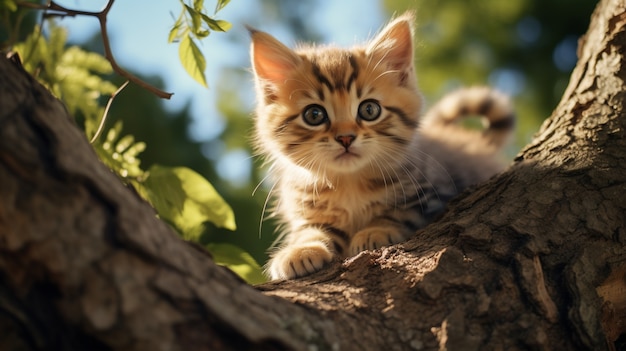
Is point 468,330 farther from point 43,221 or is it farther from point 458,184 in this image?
point 458,184

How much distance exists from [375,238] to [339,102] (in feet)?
1.17

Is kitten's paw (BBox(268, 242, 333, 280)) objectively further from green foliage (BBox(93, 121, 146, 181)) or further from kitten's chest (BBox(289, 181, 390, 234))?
green foliage (BBox(93, 121, 146, 181))

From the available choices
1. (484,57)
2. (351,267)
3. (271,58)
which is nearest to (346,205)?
(271,58)

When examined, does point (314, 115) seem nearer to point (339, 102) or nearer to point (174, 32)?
point (339, 102)

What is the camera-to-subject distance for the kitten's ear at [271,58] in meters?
1.54

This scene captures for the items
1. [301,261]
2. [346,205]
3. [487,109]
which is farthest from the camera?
[487,109]

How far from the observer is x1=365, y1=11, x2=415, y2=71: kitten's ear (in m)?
1.54

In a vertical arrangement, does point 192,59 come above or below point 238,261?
above

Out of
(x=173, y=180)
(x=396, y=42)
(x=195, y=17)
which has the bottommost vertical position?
(x=173, y=180)

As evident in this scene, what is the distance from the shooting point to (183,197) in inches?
45.4

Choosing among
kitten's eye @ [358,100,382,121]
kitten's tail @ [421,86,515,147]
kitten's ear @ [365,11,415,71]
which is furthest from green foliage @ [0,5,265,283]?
kitten's tail @ [421,86,515,147]

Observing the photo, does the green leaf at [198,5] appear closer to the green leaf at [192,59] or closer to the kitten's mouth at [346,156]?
the green leaf at [192,59]

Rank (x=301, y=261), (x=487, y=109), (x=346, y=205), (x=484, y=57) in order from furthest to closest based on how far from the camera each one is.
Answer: (x=484, y=57) < (x=487, y=109) < (x=346, y=205) < (x=301, y=261)

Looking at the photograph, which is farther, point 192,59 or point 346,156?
point 346,156
